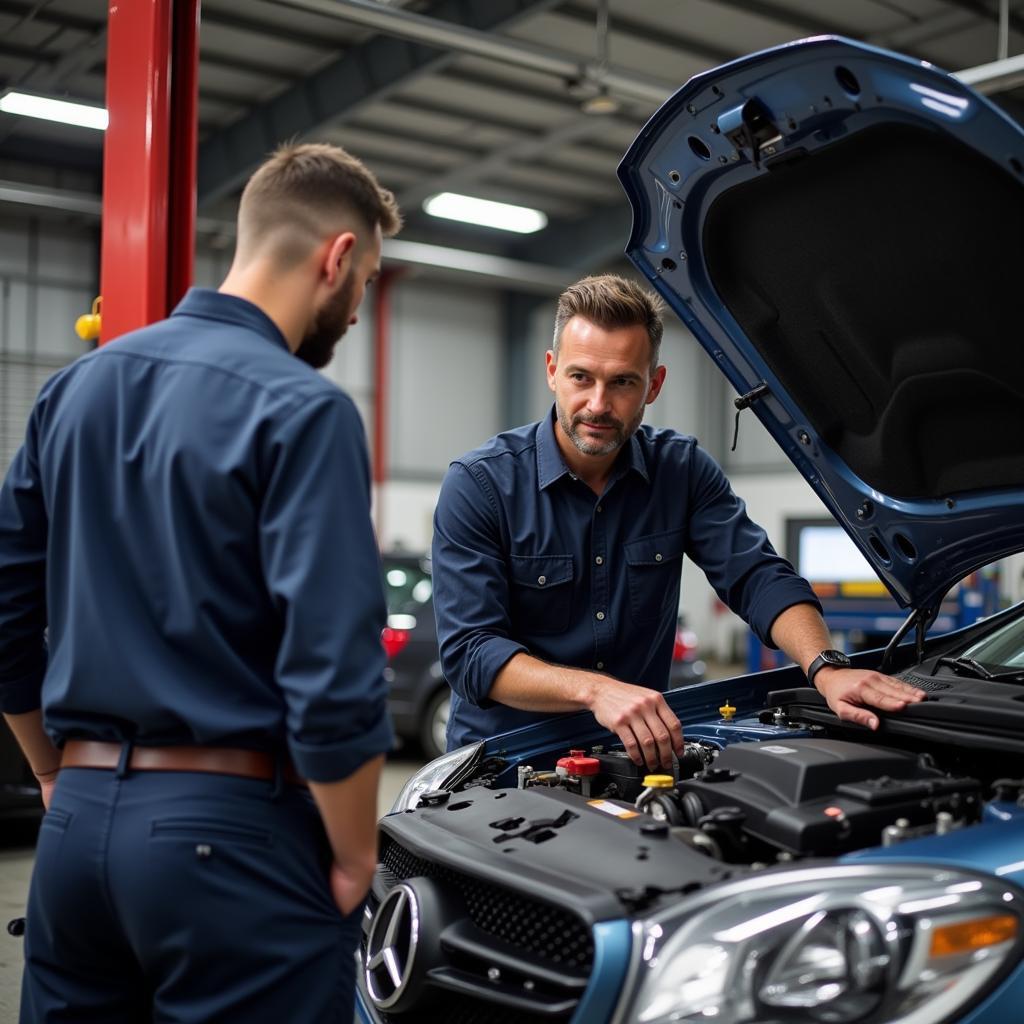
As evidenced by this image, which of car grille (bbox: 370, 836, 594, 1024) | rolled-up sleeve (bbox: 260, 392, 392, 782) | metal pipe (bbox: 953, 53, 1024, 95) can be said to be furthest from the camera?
metal pipe (bbox: 953, 53, 1024, 95)

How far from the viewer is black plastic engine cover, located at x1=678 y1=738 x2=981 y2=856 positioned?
164cm

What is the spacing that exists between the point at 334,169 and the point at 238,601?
558 millimetres

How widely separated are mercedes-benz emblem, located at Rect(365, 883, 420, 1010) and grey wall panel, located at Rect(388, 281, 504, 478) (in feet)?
36.7

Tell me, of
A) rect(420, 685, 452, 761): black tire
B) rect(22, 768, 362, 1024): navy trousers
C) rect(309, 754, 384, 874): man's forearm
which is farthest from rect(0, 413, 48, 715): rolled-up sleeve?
rect(420, 685, 452, 761): black tire

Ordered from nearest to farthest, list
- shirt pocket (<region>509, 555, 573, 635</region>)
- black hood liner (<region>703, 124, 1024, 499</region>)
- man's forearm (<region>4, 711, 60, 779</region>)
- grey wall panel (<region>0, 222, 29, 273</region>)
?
man's forearm (<region>4, 711, 60, 779</region>) < black hood liner (<region>703, 124, 1024, 499</region>) < shirt pocket (<region>509, 555, 573, 635</region>) < grey wall panel (<region>0, 222, 29, 273</region>)

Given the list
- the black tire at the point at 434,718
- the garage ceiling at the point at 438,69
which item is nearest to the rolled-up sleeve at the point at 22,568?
the garage ceiling at the point at 438,69

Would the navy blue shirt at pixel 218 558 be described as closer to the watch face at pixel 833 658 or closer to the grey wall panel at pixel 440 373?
the watch face at pixel 833 658

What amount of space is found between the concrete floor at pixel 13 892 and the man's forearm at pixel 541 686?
1.65 m

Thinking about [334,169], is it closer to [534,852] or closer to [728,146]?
[728,146]

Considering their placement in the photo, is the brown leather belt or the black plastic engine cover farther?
the black plastic engine cover

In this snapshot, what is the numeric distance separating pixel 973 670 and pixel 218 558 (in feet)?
4.99

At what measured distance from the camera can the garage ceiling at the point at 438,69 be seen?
7.57 meters

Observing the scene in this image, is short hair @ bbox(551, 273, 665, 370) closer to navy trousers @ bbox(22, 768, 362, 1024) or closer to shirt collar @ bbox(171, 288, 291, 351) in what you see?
shirt collar @ bbox(171, 288, 291, 351)

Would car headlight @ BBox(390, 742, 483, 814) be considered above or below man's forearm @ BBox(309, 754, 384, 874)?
below
